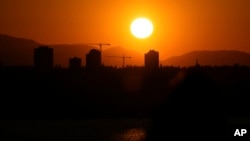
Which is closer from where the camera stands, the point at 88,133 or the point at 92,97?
the point at 88,133

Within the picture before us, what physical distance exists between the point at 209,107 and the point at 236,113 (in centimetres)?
6071

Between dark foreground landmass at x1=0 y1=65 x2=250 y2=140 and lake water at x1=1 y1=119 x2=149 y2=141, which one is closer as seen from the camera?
lake water at x1=1 y1=119 x2=149 y2=141

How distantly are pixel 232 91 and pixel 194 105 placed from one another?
6873 centimetres

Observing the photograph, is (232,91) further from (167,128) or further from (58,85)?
(167,128)

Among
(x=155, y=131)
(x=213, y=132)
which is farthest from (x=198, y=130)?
(x=155, y=131)

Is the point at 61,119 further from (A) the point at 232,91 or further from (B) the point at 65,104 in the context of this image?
(A) the point at 232,91

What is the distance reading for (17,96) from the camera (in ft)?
356

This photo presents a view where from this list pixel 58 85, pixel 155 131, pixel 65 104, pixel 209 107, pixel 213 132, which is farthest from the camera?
pixel 58 85

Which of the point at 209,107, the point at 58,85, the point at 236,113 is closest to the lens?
the point at 209,107

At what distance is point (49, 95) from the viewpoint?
111 meters

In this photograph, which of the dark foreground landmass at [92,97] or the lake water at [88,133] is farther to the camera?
the dark foreground landmass at [92,97]

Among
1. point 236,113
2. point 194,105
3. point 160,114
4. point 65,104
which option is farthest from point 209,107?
point 65,104

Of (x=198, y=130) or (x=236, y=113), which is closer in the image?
(x=198, y=130)

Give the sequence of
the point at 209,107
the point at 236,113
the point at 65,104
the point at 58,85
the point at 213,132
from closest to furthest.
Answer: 1. the point at 213,132
2. the point at 209,107
3. the point at 236,113
4. the point at 65,104
5. the point at 58,85
